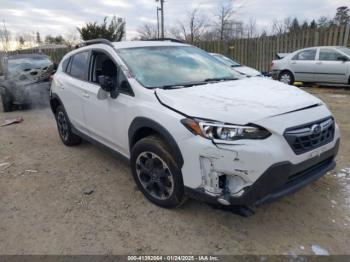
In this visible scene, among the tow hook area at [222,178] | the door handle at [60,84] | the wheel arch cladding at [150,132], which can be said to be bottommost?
the tow hook area at [222,178]

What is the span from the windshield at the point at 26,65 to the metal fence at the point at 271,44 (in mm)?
8783

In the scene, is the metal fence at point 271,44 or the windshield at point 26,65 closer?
the windshield at point 26,65

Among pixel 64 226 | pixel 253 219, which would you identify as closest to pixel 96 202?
pixel 64 226

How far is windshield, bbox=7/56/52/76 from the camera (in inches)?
373

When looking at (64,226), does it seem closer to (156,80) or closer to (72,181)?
(72,181)

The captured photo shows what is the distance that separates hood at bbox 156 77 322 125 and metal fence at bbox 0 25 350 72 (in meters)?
10.9

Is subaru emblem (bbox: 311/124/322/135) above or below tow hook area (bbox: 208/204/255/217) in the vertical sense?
above

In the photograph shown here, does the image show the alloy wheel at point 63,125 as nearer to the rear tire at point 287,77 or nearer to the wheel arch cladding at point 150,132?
the wheel arch cladding at point 150,132

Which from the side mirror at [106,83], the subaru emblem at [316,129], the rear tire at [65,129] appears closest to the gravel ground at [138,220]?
the subaru emblem at [316,129]

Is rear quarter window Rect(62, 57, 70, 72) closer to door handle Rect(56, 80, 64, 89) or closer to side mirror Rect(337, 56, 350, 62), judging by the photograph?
door handle Rect(56, 80, 64, 89)

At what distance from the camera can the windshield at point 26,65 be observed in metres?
9.48

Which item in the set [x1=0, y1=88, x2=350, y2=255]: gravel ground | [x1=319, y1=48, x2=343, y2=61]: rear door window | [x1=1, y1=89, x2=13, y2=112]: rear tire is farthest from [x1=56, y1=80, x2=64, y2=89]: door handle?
[x1=319, y1=48, x2=343, y2=61]: rear door window

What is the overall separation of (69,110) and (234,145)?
332 centimetres

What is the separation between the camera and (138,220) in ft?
10.2
